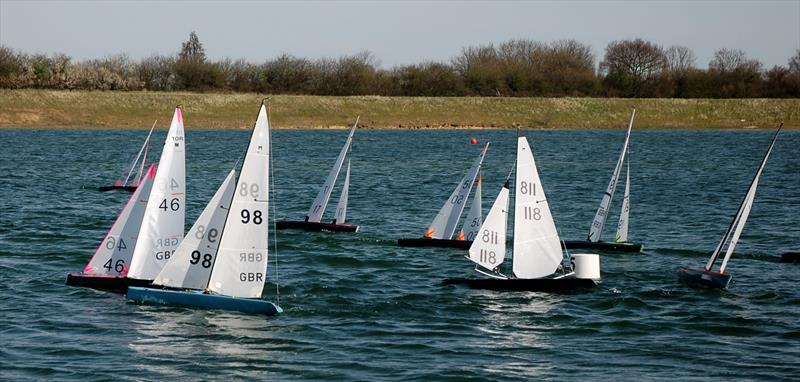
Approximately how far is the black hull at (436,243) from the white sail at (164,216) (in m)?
12.6

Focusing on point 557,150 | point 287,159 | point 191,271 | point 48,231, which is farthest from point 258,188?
point 557,150

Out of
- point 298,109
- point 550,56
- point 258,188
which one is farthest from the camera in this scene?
point 550,56

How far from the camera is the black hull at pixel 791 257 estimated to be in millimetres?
38312

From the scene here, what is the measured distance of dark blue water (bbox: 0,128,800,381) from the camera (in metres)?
24.5

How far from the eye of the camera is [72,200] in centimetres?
5691

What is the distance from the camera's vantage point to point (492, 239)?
3294cm

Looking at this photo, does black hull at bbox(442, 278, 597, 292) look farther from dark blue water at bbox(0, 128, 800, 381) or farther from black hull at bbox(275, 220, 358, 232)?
black hull at bbox(275, 220, 358, 232)

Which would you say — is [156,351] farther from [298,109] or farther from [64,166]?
[298,109]

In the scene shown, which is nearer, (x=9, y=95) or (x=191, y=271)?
(x=191, y=271)

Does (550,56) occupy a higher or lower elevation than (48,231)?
higher

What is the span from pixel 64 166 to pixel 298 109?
65.9 meters

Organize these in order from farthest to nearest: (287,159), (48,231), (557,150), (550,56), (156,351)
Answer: (550,56) < (557,150) < (287,159) < (48,231) < (156,351)

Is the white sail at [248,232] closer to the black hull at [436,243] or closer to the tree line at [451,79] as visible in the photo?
the black hull at [436,243]

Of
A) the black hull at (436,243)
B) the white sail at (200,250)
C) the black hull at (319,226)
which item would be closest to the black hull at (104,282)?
the white sail at (200,250)
